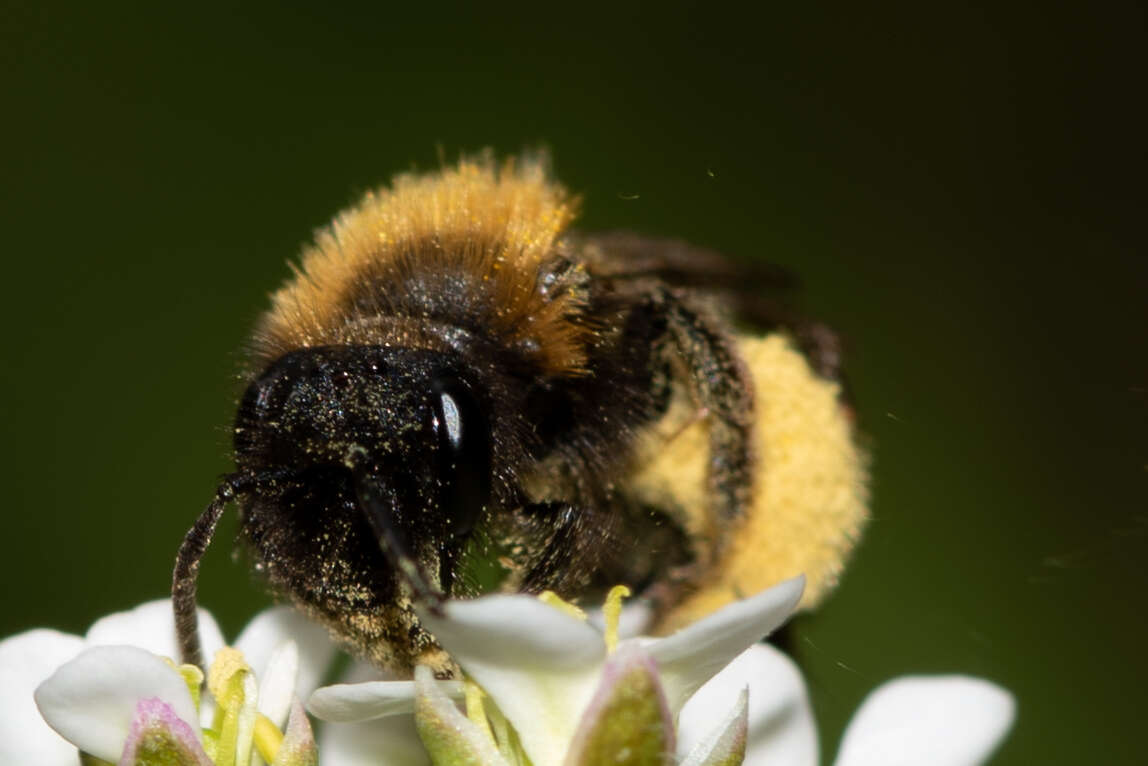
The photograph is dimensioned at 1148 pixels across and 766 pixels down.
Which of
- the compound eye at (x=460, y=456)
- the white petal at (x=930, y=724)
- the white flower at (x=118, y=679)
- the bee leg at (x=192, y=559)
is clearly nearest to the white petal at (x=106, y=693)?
the white flower at (x=118, y=679)

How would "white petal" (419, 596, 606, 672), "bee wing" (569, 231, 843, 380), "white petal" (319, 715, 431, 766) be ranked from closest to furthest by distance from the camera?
"white petal" (419, 596, 606, 672) → "white petal" (319, 715, 431, 766) → "bee wing" (569, 231, 843, 380)

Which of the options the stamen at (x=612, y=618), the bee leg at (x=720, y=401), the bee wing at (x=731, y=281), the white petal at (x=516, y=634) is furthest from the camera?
the bee wing at (x=731, y=281)

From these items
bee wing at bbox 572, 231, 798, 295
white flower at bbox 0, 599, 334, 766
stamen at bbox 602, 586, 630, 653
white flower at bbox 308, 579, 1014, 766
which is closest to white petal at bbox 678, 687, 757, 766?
white flower at bbox 308, 579, 1014, 766

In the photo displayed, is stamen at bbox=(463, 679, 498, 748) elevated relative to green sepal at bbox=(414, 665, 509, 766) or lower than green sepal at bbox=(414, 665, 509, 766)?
lower

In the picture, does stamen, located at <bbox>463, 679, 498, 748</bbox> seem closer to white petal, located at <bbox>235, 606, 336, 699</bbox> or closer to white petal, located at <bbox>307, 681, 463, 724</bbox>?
white petal, located at <bbox>307, 681, 463, 724</bbox>

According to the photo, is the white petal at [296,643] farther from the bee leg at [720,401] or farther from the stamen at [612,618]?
the bee leg at [720,401]

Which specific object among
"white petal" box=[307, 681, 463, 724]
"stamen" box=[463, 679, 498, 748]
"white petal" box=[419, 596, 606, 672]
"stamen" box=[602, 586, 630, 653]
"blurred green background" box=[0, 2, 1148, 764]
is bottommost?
"blurred green background" box=[0, 2, 1148, 764]

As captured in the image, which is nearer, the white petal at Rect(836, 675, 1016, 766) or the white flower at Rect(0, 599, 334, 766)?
the white flower at Rect(0, 599, 334, 766)

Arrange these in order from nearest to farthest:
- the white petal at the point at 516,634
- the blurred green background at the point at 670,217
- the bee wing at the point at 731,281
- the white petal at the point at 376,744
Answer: the white petal at the point at 516,634
the white petal at the point at 376,744
the bee wing at the point at 731,281
the blurred green background at the point at 670,217

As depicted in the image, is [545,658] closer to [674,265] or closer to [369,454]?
[369,454]
